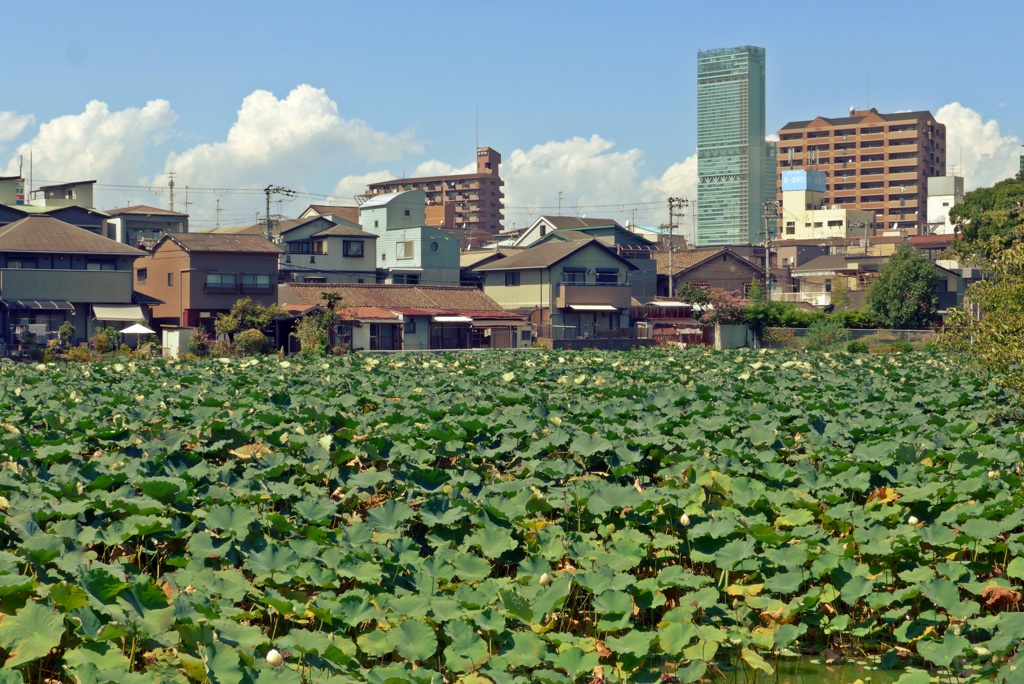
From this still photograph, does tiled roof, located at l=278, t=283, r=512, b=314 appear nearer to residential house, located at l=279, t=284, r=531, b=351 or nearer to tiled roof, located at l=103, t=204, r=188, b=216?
residential house, located at l=279, t=284, r=531, b=351

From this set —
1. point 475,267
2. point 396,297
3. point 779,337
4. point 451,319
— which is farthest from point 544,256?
point 779,337

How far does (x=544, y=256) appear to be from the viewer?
58.2m

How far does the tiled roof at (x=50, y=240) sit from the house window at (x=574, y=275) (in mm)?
22474

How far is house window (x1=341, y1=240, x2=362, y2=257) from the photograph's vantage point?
203 ft

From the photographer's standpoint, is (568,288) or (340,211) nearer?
(568,288)

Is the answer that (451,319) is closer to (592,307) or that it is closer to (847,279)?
(592,307)

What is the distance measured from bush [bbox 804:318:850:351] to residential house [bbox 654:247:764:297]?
2401 cm

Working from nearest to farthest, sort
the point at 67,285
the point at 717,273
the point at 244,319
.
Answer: the point at 244,319 → the point at 67,285 → the point at 717,273

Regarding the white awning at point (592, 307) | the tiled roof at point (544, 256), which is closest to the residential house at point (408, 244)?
the tiled roof at point (544, 256)

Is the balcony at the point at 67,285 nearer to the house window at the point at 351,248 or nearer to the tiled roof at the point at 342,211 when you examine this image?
the house window at the point at 351,248

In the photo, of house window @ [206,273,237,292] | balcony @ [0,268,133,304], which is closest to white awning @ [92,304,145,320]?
balcony @ [0,268,133,304]

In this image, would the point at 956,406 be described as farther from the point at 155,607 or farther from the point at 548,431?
the point at 155,607

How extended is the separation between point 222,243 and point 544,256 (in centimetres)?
1790

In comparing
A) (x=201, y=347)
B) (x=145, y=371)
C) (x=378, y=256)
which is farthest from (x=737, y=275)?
(x=145, y=371)
